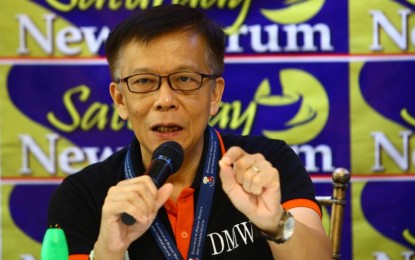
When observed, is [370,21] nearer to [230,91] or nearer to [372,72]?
[372,72]

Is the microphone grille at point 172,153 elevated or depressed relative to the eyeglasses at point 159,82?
depressed

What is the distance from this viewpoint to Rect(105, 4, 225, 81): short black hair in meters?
2.36

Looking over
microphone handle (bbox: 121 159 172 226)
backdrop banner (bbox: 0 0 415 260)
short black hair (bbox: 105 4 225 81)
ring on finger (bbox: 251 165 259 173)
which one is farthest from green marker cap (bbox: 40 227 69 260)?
backdrop banner (bbox: 0 0 415 260)

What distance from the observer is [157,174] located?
1901 mm

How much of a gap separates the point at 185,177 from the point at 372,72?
4.14ft

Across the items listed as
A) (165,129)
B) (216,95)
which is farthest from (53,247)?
(216,95)

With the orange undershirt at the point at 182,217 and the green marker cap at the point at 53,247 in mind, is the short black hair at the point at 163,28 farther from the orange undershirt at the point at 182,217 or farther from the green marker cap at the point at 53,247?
the green marker cap at the point at 53,247

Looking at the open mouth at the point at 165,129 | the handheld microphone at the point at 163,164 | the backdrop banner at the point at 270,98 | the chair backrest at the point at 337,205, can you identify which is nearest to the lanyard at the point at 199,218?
Result: the open mouth at the point at 165,129

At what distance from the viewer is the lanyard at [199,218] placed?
2.33m

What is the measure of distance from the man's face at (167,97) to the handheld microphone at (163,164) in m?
0.24

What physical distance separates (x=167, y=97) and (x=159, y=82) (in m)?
0.06

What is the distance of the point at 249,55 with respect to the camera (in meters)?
3.49

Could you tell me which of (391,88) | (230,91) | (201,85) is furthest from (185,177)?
(391,88)

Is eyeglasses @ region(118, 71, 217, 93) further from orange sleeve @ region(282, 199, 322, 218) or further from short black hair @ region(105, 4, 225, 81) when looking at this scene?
orange sleeve @ region(282, 199, 322, 218)
